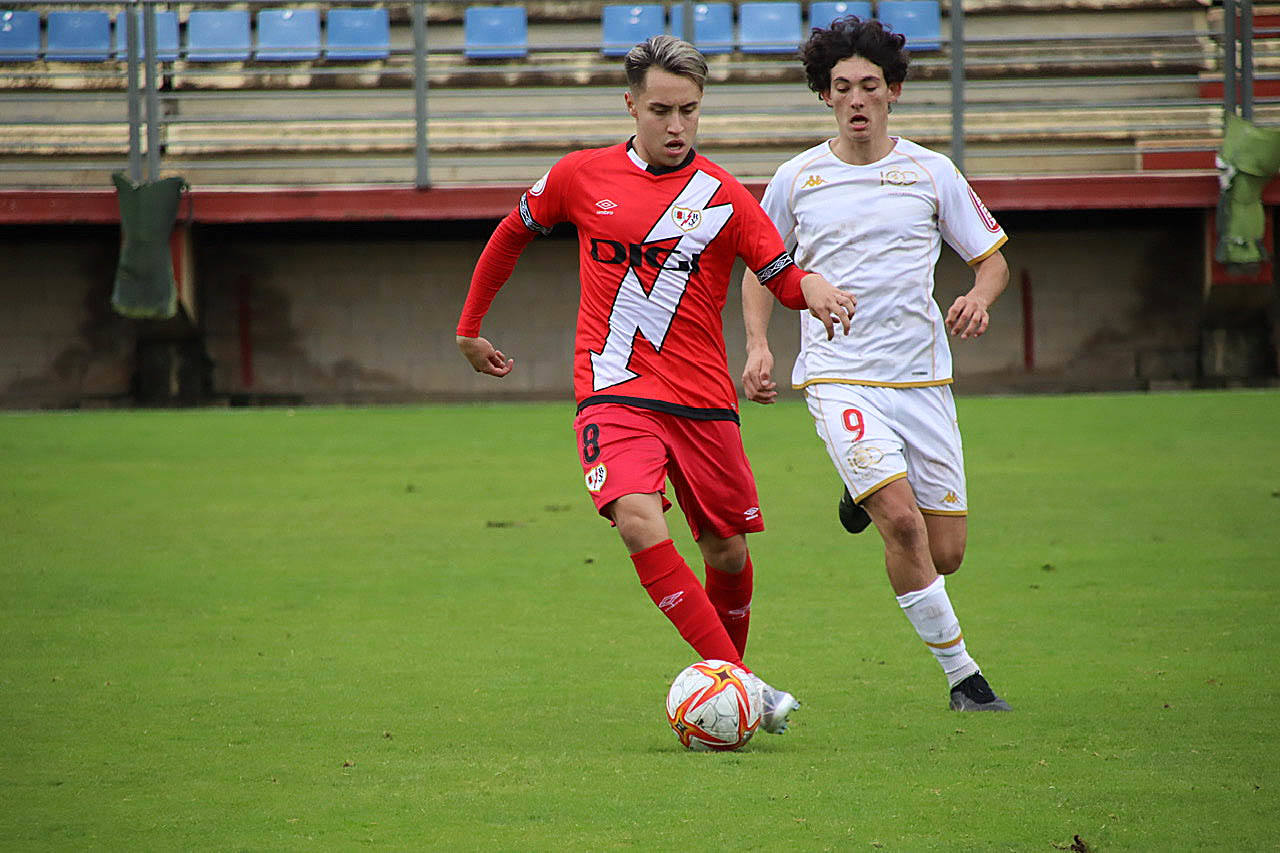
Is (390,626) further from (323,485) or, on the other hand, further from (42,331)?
(42,331)

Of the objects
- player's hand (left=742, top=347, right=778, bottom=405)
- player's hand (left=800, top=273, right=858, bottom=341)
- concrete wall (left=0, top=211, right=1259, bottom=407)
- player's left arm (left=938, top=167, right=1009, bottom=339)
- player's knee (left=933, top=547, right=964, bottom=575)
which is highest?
player's left arm (left=938, top=167, right=1009, bottom=339)

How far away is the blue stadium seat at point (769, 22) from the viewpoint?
20109mm

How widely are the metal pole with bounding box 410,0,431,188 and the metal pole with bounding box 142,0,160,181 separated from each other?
2872 mm

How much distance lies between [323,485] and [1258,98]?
1237 cm

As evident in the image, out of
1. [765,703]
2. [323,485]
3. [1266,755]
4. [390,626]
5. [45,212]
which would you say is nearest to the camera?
[1266,755]

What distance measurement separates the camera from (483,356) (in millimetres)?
5668

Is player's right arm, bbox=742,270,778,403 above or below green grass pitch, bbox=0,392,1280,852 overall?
above

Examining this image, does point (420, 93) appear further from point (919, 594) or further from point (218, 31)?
point (919, 594)

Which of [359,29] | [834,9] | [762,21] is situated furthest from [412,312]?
[834,9]

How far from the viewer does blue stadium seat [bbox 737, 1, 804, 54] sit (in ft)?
66.0

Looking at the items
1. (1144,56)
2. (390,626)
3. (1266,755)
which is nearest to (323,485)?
(390,626)

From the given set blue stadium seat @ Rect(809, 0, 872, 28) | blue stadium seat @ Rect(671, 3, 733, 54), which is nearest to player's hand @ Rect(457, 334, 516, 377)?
blue stadium seat @ Rect(809, 0, 872, 28)

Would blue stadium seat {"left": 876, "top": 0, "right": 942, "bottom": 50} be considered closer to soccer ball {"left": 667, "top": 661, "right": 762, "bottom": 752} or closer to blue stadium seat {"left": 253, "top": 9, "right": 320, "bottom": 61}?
blue stadium seat {"left": 253, "top": 9, "right": 320, "bottom": 61}

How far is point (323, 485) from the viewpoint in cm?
1191
